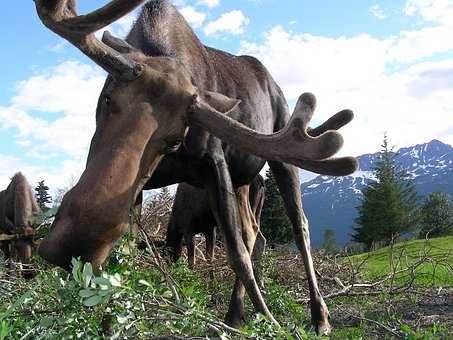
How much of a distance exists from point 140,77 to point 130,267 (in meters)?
1.30

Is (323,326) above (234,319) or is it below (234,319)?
below

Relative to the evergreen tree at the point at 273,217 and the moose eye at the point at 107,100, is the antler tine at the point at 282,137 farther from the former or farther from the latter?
the evergreen tree at the point at 273,217

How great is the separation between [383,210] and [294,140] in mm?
54422

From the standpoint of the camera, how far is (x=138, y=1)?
3.98 meters

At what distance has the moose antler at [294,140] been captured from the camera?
4020 millimetres

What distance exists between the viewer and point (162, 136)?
4121 mm

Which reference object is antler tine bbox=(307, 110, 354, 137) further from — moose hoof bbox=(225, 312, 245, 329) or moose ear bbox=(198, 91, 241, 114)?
moose hoof bbox=(225, 312, 245, 329)

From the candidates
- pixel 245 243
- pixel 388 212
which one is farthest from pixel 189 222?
pixel 388 212

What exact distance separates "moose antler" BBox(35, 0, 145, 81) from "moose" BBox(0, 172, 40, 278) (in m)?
8.39

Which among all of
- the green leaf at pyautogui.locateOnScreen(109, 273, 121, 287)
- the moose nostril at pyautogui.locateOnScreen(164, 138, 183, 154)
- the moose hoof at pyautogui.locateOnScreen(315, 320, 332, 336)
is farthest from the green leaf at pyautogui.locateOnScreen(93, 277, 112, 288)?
the moose hoof at pyautogui.locateOnScreen(315, 320, 332, 336)

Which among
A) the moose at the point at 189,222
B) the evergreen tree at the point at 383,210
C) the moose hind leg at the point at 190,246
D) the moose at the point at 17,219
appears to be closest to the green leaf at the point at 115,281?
the moose at the point at 189,222

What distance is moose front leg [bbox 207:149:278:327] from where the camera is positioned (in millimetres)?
4875

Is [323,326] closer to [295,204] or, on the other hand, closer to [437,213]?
[295,204]

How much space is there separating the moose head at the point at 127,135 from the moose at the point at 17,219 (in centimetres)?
839
